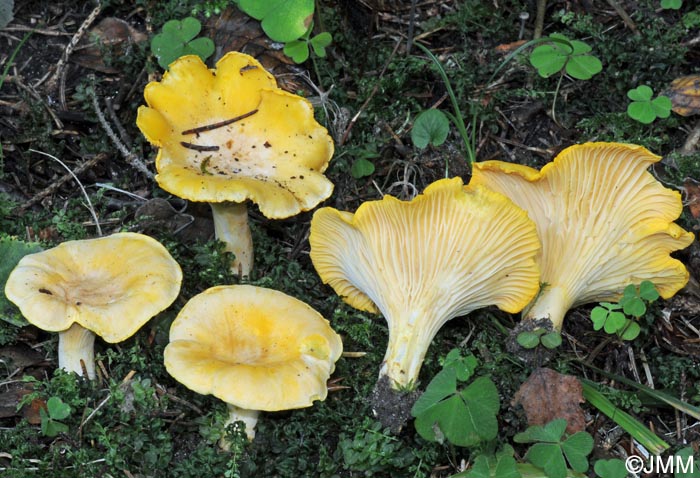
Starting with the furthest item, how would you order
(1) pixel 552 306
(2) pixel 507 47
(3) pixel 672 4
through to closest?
1. (2) pixel 507 47
2. (3) pixel 672 4
3. (1) pixel 552 306

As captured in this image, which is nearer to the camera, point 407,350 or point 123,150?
point 407,350

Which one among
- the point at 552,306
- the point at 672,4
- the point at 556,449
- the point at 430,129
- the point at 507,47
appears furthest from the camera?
the point at 507,47

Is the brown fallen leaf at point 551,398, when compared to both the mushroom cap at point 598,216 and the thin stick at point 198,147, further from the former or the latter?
the thin stick at point 198,147

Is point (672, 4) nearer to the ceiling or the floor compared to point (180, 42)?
nearer to the ceiling

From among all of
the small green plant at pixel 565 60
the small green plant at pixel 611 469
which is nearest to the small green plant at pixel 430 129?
the small green plant at pixel 565 60

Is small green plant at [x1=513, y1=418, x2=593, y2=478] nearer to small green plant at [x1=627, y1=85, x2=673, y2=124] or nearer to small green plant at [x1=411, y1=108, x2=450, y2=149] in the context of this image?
small green plant at [x1=411, y1=108, x2=450, y2=149]

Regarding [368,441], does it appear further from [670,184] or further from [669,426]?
[670,184]

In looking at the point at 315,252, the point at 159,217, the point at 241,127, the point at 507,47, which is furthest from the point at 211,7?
the point at 507,47

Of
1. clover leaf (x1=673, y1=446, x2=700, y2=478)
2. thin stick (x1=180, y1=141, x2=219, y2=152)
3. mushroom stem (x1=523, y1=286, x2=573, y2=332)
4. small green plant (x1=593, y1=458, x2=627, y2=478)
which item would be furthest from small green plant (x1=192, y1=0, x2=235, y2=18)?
clover leaf (x1=673, y1=446, x2=700, y2=478)

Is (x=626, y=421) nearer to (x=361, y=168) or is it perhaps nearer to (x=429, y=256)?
(x=429, y=256)
